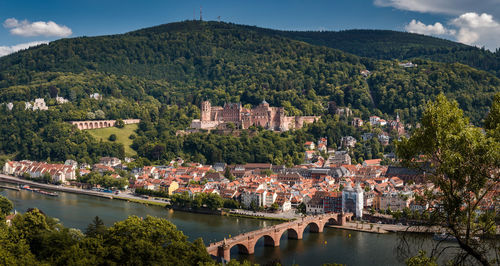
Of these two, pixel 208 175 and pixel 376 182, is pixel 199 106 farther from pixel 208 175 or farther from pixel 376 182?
pixel 376 182

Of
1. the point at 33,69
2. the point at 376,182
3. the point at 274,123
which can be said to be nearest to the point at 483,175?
the point at 376,182

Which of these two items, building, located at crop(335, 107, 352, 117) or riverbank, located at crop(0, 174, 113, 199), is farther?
building, located at crop(335, 107, 352, 117)

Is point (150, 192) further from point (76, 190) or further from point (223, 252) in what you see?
point (223, 252)

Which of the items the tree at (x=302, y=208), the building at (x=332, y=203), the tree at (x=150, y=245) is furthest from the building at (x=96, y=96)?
the tree at (x=150, y=245)

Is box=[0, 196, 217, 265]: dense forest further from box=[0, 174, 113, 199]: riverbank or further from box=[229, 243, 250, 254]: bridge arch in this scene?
box=[0, 174, 113, 199]: riverbank

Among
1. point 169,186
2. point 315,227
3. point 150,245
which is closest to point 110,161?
point 169,186

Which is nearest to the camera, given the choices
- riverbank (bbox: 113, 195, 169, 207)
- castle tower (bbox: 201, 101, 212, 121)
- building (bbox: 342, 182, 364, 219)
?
building (bbox: 342, 182, 364, 219)

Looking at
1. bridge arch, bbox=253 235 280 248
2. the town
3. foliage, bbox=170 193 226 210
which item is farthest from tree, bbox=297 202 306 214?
bridge arch, bbox=253 235 280 248
